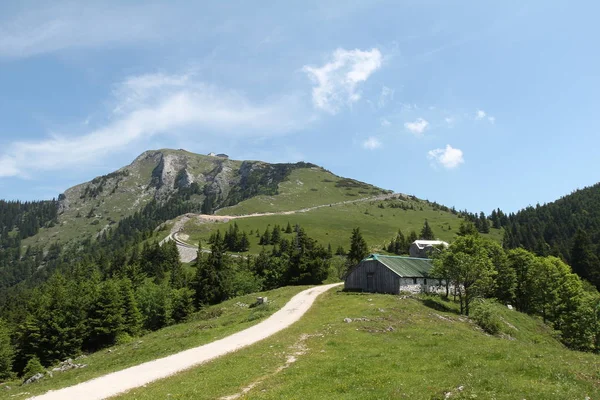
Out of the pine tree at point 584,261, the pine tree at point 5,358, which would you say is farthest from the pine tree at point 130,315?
the pine tree at point 584,261

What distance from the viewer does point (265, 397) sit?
15.5 m

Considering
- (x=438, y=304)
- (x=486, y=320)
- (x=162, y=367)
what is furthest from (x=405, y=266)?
(x=162, y=367)

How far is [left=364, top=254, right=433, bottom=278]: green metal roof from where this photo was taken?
206ft

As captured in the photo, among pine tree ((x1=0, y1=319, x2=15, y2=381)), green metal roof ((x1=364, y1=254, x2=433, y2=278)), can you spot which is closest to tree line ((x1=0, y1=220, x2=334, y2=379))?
pine tree ((x1=0, y1=319, x2=15, y2=381))

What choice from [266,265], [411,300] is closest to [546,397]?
[411,300]

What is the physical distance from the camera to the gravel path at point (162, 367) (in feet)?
62.6

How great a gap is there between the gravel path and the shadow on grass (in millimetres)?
23954

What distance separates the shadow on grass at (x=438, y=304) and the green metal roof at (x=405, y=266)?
5.00 m

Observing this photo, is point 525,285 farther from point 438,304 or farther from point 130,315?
point 130,315

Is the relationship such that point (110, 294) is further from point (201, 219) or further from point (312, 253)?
point (201, 219)

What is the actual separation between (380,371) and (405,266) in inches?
1964

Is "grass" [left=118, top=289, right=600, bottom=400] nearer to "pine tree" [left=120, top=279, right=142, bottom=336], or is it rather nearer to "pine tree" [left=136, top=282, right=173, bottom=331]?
"pine tree" [left=120, top=279, right=142, bottom=336]

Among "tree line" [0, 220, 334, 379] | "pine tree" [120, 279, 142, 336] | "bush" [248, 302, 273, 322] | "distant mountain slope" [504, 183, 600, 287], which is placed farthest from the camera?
"distant mountain slope" [504, 183, 600, 287]

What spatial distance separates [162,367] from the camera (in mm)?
23891
